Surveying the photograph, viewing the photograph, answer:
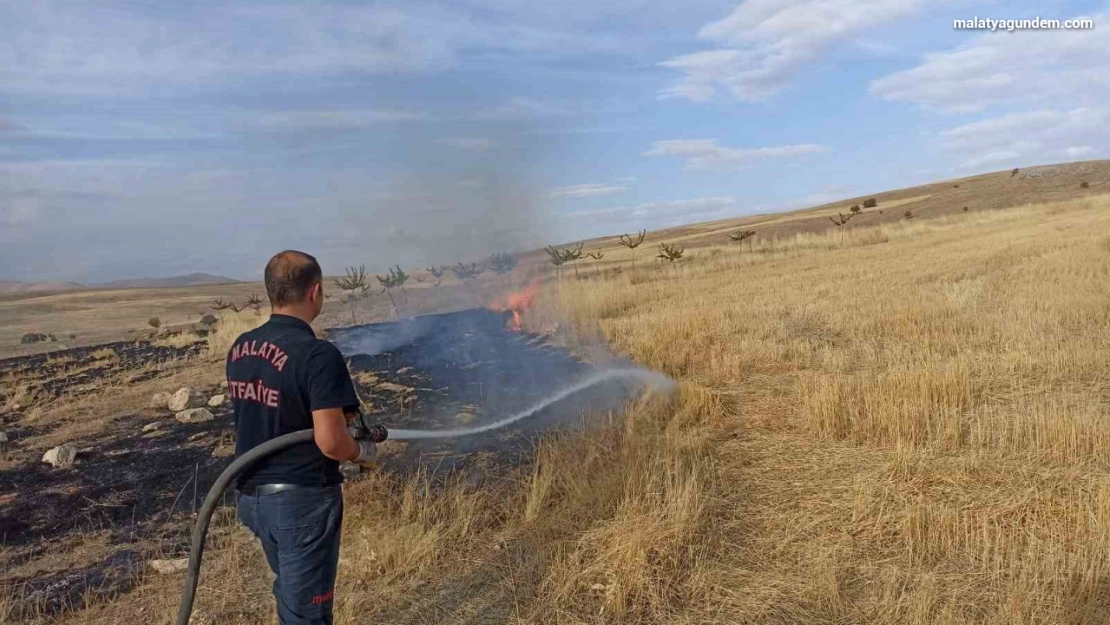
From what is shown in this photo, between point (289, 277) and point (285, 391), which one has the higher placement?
point (289, 277)

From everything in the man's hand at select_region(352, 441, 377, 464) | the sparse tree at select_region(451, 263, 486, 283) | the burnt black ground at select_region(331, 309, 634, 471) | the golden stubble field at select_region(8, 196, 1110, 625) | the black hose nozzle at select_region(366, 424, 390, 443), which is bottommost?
the golden stubble field at select_region(8, 196, 1110, 625)

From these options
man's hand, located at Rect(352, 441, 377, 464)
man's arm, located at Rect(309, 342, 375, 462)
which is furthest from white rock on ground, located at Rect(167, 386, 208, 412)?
man's arm, located at Rect(309, 342, 375, 462)

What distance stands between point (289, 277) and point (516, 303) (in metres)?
12.9

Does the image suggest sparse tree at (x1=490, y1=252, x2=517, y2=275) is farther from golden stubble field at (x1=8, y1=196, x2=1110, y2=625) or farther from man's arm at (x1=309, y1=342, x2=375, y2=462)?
man's arm at (x1=309, y1=342, x2=375, y2=462)

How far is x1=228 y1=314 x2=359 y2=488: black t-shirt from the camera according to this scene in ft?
8.05

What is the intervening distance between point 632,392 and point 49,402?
31.6 ft

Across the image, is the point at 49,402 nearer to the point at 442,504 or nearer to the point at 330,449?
the point at 442,504

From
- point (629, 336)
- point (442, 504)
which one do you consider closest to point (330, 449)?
point (442, 504)

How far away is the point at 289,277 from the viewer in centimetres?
258

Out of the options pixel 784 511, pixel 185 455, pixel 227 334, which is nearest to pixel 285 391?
pixel 784 511

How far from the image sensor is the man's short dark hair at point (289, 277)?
2564mm

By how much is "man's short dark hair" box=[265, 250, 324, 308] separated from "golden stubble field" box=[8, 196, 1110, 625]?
80.0 inches

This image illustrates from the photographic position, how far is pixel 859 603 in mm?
3564

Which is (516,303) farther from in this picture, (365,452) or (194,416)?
(365,452)
